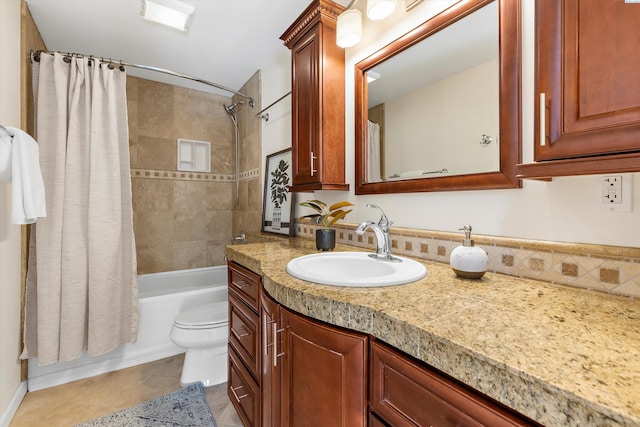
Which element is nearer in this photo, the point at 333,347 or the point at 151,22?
the point at 333,347

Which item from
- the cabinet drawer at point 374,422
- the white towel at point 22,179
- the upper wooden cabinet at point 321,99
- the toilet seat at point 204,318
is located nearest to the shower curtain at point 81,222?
the toilet seat at point 204,318

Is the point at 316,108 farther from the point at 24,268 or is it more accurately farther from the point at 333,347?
the point at 24,268

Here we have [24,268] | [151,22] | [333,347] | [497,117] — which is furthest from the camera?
[151,22]

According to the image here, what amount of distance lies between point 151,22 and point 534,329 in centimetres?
266

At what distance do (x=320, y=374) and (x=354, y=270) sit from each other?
0.55 m

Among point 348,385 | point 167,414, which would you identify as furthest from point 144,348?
point 348,385

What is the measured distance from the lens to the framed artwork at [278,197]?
2.26 metres

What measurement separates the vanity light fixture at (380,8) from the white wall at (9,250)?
183 centimetres

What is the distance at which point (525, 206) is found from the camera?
940mm

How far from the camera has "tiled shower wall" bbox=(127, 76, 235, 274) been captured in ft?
9.30

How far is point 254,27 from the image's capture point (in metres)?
2.04

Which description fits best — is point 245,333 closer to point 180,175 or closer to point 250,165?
point 250,165

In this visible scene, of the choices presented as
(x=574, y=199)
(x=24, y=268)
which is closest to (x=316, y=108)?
(x=574, y=199)

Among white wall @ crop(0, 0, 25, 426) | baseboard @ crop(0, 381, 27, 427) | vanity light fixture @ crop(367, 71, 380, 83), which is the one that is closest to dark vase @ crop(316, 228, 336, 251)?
vanity light fixture @ crop(367, 71, 380, 83)
